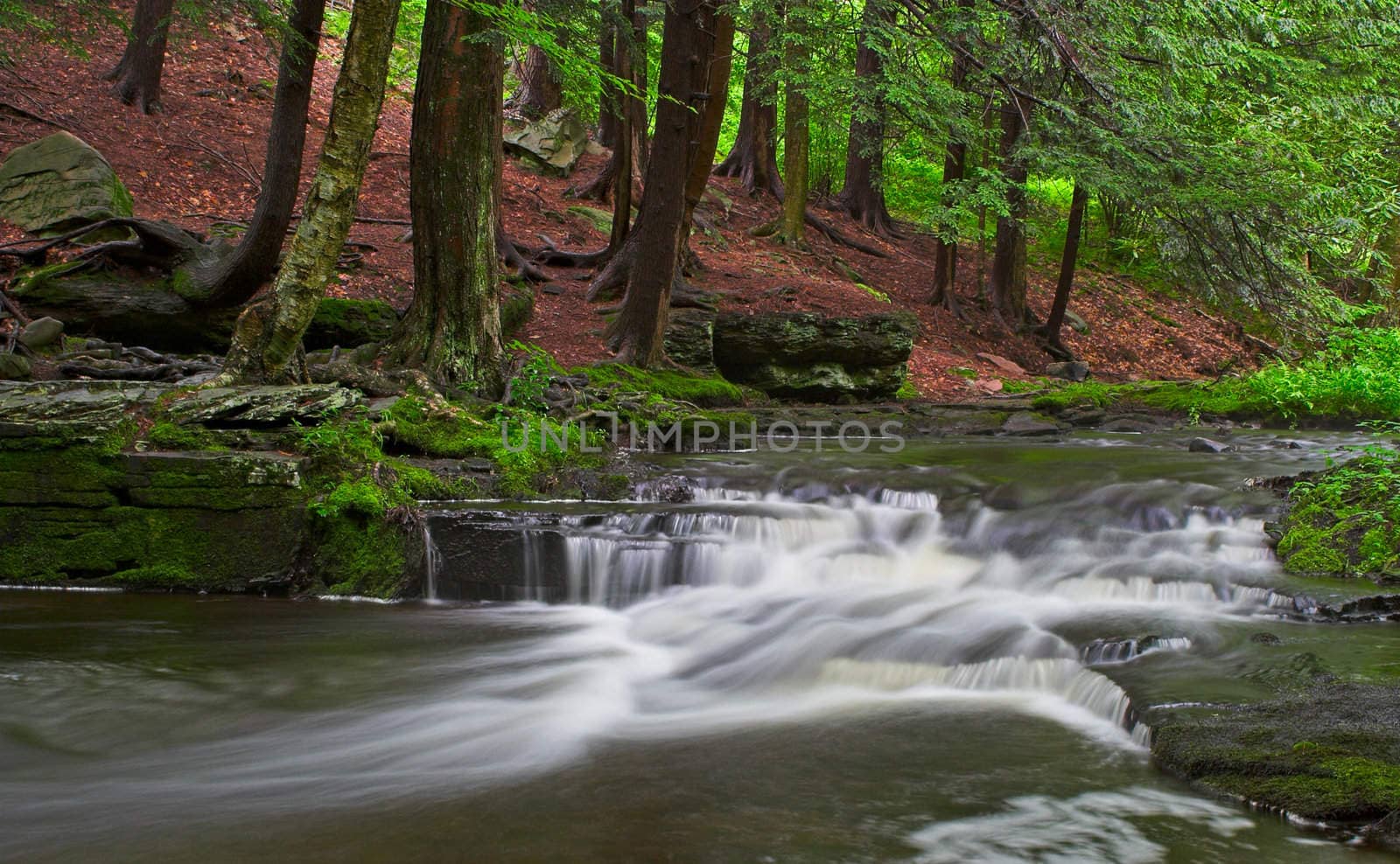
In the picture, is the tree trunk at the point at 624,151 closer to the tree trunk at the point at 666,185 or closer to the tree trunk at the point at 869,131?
the tree trunk at the point at 666,185

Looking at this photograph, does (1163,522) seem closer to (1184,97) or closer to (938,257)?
(1184,97)

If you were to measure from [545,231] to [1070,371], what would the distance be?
1027 centimetres

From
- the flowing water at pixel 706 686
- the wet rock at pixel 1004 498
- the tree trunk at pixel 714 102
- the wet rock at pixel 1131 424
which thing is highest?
the tree trunk at pixel 714 102

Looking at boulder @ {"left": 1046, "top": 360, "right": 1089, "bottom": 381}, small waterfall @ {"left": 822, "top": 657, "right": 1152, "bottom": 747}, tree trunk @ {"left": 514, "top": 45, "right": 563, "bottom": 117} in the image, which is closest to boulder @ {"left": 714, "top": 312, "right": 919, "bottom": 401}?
boulder @ {"left": 1046, "top": 360, "right": 1089, "bottom": 381}

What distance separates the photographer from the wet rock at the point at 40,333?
9953 millimetres

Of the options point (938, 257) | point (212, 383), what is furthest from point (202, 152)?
point (938, 257)

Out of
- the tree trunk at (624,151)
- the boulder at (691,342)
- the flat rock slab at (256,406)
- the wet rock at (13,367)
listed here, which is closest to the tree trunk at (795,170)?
the tree trunk at (624,151)

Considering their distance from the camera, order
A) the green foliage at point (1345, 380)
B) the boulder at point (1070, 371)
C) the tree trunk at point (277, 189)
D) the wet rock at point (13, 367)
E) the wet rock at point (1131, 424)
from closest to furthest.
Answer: the wet rock at point (13, 367) < the tree trunk at point (277, 189) < the green foliage at point (1345, 380) < the wet rock at point (1131, 424) < the boulder at point (1070, 371)

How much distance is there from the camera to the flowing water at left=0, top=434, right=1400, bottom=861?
3955 millimetres

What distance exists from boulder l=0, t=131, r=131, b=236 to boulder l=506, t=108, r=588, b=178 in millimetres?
9529

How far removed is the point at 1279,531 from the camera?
7594 mm

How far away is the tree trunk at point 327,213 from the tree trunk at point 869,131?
619 cm

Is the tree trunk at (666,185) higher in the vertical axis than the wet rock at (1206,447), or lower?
higher

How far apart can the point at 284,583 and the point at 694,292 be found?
9.15 meters
